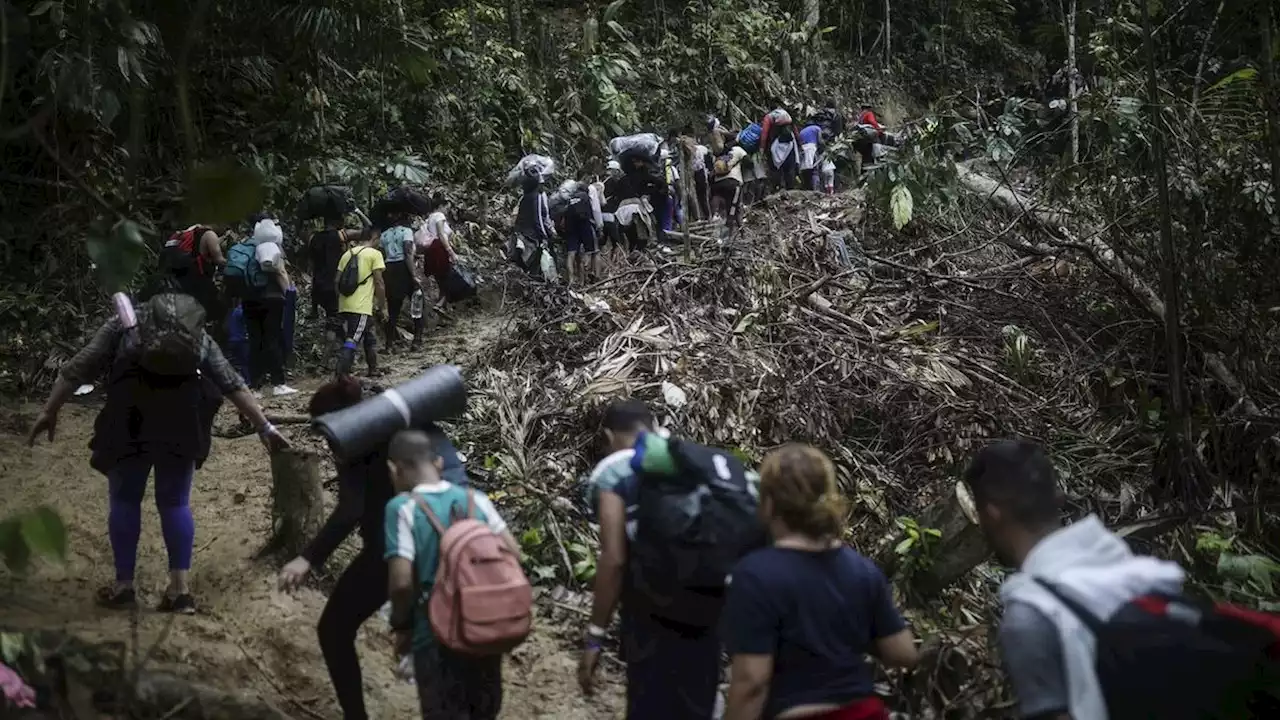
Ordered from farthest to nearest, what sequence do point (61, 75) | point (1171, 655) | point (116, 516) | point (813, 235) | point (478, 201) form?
1. point (478, 201)
2. point (813, 235)
3. point (61, 75)
4. point (116, 516)
5. point (1171, 655)

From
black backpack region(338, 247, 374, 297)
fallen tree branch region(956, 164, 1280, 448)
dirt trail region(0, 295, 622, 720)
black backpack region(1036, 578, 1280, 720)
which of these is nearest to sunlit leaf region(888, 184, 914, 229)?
fallen tree branch region(956, 164, 1280, 448)

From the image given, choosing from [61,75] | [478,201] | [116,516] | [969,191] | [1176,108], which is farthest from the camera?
[478,201]

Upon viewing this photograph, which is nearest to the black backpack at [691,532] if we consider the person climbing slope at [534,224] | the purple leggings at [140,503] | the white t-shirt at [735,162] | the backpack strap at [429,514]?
the backpack strap at [429,514]

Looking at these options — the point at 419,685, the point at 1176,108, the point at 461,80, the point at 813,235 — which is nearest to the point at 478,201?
the point at 461,80

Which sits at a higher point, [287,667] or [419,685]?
[419,685]

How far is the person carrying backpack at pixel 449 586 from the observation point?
3.64 metres

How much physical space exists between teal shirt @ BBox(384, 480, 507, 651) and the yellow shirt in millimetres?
6117

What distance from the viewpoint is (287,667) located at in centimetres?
551

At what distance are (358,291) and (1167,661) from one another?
26.4 ft

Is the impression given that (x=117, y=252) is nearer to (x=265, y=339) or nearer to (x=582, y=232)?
(x=265, y=339)

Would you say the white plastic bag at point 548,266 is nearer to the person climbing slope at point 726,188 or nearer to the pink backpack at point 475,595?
the person climbing slope at point 726,188

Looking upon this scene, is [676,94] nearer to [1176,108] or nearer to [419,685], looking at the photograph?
[1176,108]

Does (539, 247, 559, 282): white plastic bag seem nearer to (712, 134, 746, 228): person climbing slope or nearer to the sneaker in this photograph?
(712, 134, 746, 228): person climbing slope

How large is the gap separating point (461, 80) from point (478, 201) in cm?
226
